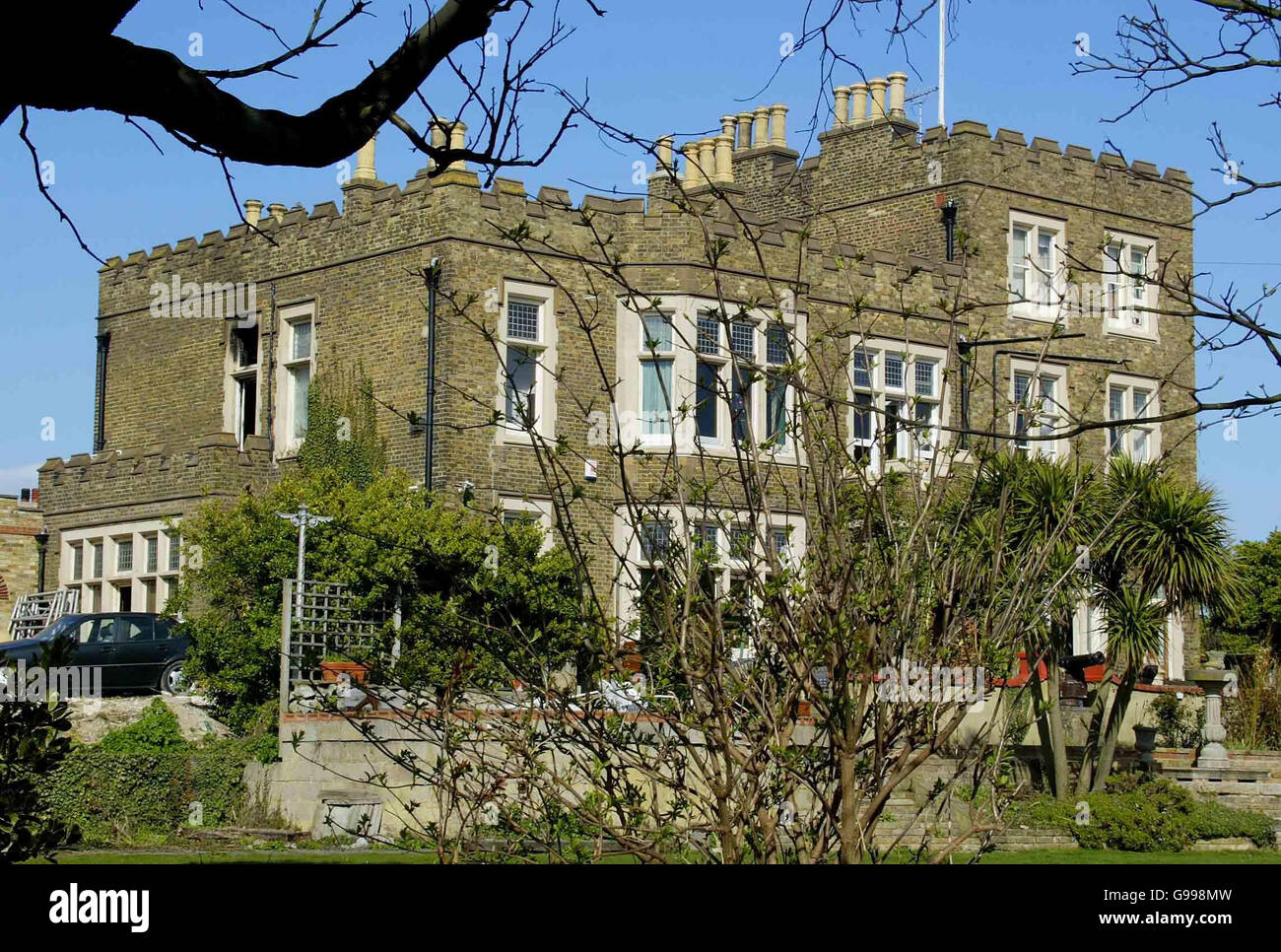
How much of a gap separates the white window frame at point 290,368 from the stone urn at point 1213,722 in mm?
13413

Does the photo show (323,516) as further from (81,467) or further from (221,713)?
(81,467)

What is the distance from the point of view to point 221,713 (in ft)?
77.0

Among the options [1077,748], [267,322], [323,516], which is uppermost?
[267,322]

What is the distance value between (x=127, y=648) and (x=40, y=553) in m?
5.10

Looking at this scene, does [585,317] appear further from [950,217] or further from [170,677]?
[950,217]

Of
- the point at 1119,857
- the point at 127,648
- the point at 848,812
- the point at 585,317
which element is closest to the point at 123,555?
the point at 127,648

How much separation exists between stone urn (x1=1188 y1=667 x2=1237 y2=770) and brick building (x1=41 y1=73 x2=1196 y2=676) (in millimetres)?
2519

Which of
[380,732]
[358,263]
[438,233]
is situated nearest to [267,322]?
[358,263]

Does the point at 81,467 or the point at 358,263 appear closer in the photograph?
the point at 358,263

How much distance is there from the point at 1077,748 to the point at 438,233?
11.1 m

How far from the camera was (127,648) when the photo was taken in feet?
84.5

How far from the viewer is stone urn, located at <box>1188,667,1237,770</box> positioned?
76.6 ft

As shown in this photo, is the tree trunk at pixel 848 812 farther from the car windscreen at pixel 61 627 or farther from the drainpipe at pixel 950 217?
the drainpipe at pixel 950 217

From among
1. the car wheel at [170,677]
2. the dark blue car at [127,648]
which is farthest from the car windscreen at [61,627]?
the car wheel at [170,677]
